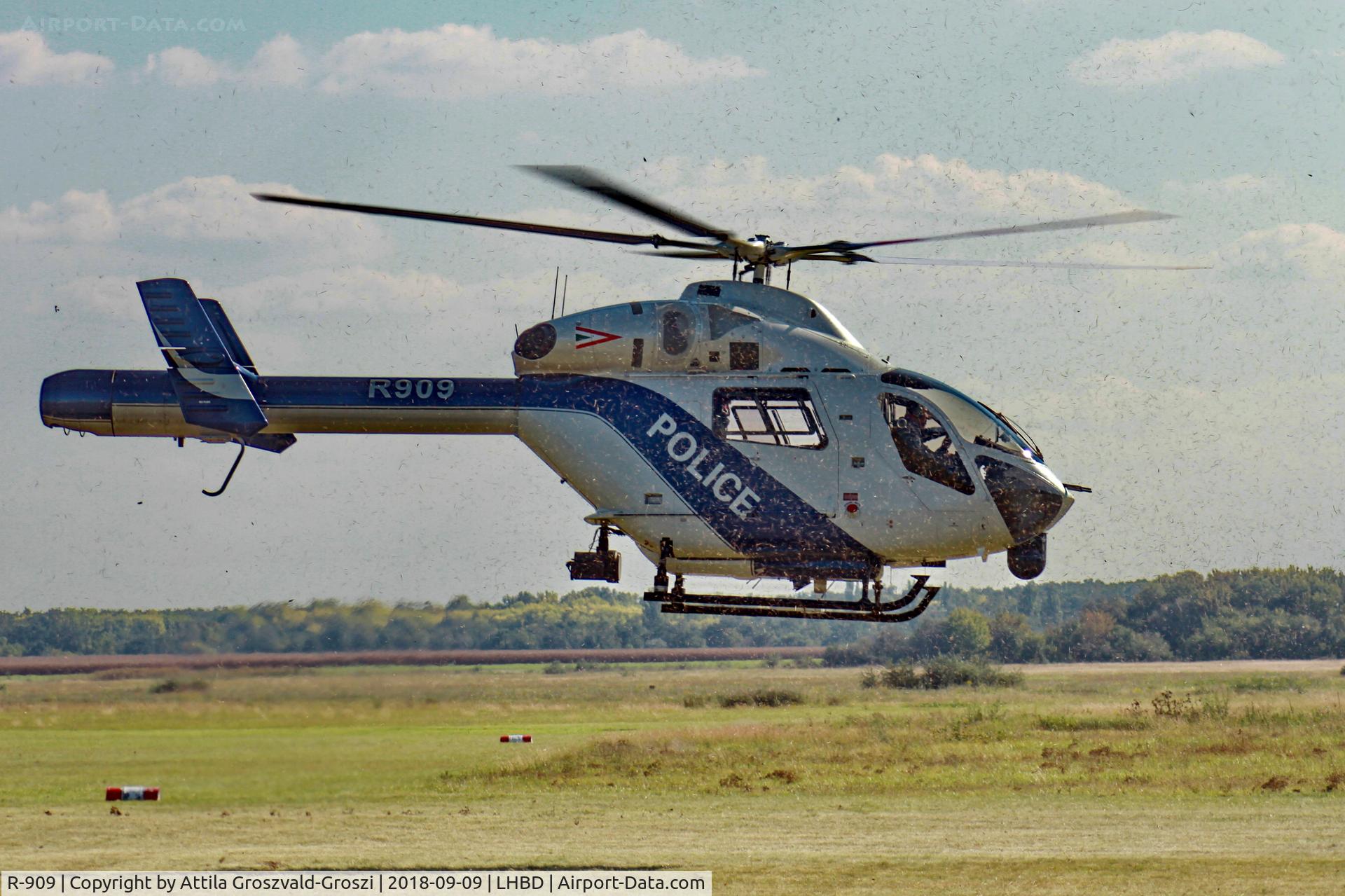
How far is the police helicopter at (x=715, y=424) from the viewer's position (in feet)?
58.5

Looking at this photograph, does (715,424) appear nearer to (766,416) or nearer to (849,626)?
(766,416)

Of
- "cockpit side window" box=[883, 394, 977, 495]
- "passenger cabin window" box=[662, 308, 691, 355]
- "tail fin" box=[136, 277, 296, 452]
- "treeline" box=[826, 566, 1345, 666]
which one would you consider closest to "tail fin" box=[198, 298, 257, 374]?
"tail fin" box=[136, 277, 296, 452]

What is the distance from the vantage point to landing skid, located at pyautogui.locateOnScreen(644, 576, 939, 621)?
17.7m

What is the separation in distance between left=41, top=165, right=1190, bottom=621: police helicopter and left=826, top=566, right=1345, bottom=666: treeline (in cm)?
9103

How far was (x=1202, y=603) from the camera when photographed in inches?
4424

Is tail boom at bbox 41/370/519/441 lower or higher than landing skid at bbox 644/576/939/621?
higher

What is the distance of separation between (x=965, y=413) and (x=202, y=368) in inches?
370

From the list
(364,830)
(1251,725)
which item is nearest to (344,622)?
(364,830)

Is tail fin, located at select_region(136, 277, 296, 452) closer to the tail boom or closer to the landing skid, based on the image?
the tail boom

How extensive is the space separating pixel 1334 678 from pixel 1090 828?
6662cm

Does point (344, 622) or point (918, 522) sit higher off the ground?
point (918, 522)

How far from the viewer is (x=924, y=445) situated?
17.8m

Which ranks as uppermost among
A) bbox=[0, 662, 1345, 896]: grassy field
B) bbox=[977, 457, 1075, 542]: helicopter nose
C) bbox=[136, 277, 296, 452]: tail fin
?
bbox=[136, 277, 296, 452]: tail fin

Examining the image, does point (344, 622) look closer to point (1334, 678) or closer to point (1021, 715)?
point (1021, 715)
